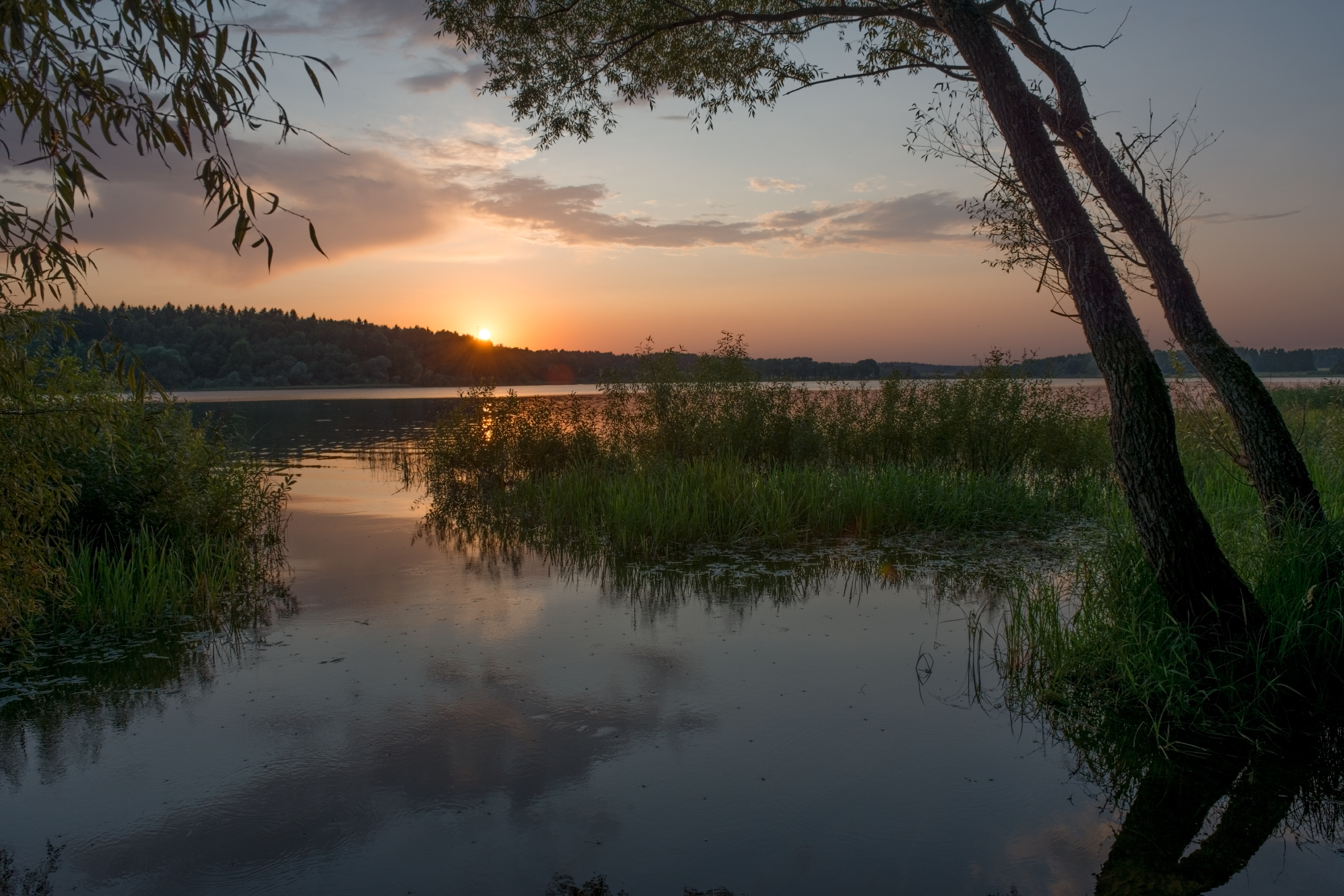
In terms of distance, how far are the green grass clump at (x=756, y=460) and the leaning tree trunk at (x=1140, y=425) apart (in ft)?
18.1

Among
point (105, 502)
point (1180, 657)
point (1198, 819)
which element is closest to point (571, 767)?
point (1198, 819)

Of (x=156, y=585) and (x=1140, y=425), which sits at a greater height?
(x=1140, y=425)

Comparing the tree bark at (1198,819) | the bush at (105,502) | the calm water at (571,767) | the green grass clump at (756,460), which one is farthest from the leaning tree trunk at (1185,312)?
the bush at (105,502)

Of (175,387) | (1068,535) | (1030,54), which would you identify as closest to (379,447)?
(1068,535)

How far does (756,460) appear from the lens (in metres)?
14.9

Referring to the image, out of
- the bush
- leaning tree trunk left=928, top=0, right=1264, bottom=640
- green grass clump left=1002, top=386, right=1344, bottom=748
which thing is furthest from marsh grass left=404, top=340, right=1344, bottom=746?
the bush

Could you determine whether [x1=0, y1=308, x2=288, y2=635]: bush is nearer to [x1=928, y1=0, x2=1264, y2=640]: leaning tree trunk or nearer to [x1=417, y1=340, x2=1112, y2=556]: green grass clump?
[x1=417, y1=340, x2=1112, y2=556]: green grass clump

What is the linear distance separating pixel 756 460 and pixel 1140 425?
9.89m

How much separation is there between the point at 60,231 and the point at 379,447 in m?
20.7

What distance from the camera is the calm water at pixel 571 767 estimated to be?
3740 millimetres

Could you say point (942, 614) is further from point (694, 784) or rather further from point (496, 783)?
point (496, 783)

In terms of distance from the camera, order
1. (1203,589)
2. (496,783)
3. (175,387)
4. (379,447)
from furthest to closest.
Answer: (175,387) → (379,447) → (1203,589) → (496,783)

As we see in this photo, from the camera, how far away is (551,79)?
9.09 m

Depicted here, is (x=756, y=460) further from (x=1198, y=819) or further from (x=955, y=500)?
(x=1198, y=819)
